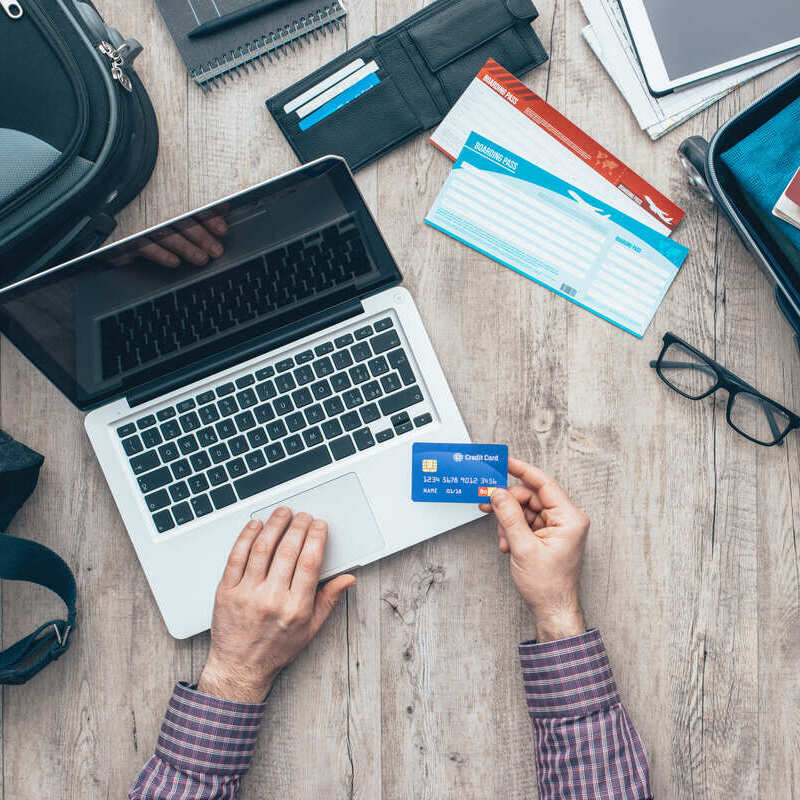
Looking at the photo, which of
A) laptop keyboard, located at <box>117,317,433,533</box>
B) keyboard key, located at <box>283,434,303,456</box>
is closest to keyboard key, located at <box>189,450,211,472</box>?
laptop keyboard, located at <box>117,317,433,533</box>

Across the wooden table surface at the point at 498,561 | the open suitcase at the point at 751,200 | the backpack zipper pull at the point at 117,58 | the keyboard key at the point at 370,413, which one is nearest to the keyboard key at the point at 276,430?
the keyboard key at the point at 370,413

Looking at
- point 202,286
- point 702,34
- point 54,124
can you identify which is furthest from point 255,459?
point 702,34

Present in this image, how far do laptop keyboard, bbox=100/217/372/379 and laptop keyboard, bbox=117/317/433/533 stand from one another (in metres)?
0.07

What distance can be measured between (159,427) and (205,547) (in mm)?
170

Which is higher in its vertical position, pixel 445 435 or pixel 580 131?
pixel 580 131

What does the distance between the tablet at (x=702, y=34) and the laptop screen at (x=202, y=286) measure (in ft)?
1.55

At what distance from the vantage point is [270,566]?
0.84 meters

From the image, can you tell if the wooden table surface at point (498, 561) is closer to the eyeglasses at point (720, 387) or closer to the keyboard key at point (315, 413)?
the eyeglasses at point (720, 387)

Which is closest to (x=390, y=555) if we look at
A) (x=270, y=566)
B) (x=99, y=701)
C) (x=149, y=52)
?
(x=270, y=566)

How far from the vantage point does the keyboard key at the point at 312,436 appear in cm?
85

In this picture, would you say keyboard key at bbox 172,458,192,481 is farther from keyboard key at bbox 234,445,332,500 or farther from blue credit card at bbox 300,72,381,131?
blue credit card at bbox 300,72,381,131

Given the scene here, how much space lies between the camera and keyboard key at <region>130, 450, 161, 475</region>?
0.85m

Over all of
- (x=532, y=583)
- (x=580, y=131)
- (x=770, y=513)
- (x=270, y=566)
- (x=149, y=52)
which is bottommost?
(x=770, y=513)

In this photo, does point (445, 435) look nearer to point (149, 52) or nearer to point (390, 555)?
point (390, 555)
